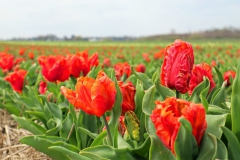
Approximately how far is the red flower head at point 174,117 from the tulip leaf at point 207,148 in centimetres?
2

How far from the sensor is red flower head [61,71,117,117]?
1.35 m

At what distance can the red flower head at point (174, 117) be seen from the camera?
990mm

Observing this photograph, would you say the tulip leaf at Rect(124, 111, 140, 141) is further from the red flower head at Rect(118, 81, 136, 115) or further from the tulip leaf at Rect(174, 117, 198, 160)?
the tulip leaf at Rect(174, 117, 198, 160)

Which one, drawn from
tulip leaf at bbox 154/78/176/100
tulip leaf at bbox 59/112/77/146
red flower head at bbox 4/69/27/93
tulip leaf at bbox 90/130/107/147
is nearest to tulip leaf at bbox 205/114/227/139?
tulip leaf at bbox 154/78/176/100

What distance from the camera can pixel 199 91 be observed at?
4.83 feet

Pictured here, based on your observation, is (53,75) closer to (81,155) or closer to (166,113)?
(81,155)

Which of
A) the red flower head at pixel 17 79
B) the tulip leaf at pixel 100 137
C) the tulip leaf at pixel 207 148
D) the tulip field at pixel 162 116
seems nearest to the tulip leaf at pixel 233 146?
the tulip field at pixel 162 116

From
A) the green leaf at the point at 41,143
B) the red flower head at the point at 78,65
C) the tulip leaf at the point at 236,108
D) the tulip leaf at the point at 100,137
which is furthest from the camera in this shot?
the red flower head at the point at 78,65

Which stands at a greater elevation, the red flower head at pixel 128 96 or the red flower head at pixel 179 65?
the red flower head at pixel 179 65

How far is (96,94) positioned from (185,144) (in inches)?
16.6

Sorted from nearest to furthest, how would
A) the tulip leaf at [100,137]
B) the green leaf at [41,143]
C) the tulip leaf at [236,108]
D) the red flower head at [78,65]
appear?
the tulip leaf at [236,108]
the tulip leaf at [100,137]
the green leaf at [41,143]
the red flower head at [78,65]

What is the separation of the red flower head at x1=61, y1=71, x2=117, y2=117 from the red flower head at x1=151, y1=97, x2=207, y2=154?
0.34 metres

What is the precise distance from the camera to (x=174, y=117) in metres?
1.00

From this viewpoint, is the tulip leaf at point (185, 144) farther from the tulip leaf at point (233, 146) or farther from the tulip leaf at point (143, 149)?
the tulip leaf at point (143, 149)
